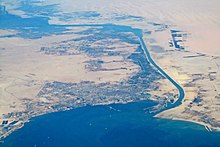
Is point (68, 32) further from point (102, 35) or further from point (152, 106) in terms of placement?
point (152, 106)

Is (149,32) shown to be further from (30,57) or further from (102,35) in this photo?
(30,57)

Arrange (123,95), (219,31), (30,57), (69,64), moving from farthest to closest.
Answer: (219,31), (30,57), (69,64), (123,95)

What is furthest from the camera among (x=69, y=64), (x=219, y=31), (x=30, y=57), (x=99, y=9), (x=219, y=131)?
(x=99, y=9)

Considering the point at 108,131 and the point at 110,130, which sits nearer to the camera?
the point at 108,131

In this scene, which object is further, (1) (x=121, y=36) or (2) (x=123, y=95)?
(1) (x=121, y=36)

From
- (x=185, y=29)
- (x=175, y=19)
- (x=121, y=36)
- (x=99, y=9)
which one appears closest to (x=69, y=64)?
(x=121, y=36)

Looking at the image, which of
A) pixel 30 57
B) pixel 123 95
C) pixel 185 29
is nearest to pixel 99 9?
pixel 185 29
